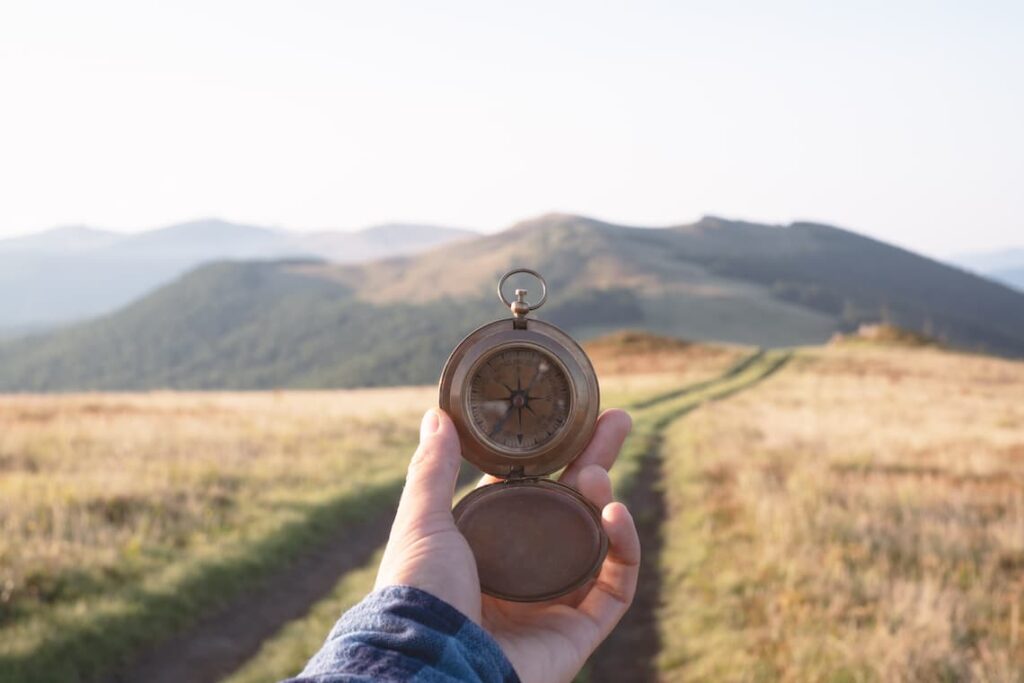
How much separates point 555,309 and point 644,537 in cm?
9989

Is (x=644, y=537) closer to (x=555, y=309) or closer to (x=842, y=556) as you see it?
(x=842, y=556)

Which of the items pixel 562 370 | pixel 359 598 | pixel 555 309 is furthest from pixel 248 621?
pixel 555 309

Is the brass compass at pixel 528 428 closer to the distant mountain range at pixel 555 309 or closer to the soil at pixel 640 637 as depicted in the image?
the soil at pixel 640 637

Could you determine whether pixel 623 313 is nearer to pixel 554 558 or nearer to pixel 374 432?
pixel 374 432

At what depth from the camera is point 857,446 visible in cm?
1730

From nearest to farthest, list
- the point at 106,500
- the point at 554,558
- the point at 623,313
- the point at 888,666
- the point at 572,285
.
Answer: the point at 554,558 < the point at 888,666 < the point at 106,500 < the point at 623,313 < the point at 572,285

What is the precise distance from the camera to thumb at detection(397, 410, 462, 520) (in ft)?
8.77

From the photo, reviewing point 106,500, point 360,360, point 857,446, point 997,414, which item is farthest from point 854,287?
point 106,500

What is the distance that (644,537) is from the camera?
35.7 ft

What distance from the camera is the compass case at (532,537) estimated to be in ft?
9.69

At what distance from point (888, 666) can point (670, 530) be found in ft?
17.1

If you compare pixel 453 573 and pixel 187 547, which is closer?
pixel 453 573

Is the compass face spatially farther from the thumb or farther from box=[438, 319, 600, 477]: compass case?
the thumb

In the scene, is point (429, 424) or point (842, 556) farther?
point (842, 556)
